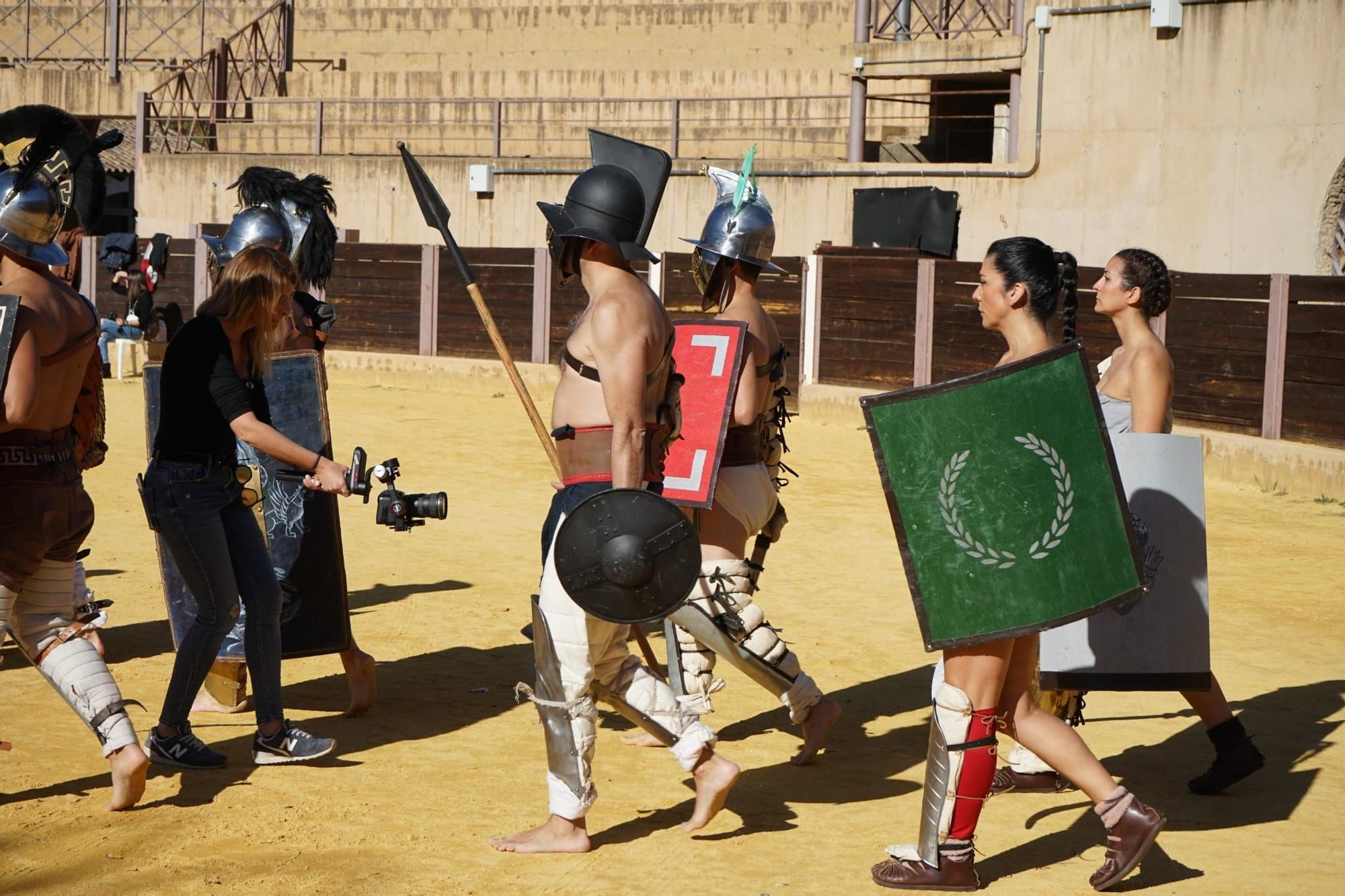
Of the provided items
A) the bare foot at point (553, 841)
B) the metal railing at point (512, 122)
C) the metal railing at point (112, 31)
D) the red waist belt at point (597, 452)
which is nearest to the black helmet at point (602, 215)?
the red waist belt at point (597, 452)

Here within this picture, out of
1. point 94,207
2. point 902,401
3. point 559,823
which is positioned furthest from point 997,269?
point 94,207

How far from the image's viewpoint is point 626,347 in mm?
4285

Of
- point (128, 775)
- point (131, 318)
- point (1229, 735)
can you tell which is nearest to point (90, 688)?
point (128, 775)

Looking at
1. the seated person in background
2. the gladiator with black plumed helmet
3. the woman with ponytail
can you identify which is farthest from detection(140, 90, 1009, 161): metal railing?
the woman with ponytail

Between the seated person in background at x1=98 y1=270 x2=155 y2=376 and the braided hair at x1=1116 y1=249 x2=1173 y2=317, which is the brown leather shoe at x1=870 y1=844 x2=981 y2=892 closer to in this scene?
the braided hair at x1=1116 y1=249 x2=1173 y2=317

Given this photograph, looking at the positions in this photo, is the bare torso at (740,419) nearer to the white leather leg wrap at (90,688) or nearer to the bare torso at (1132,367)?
the bare torso at (1132,367)

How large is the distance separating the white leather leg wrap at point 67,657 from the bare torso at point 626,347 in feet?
4.93

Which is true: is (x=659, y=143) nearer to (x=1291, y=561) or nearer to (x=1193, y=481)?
(x=1291, y=561)

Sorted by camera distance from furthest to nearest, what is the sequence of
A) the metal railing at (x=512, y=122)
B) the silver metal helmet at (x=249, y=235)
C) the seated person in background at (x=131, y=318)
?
1. the metal railing at (x=512, y=122)
2. the seated person in background at (x=131, y=318)
3. the silver metal helmet at (x=249, y=235)

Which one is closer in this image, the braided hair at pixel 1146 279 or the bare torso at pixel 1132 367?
the bare torso at pixel 1132 367

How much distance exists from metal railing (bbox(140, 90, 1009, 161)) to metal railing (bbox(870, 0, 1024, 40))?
835mm

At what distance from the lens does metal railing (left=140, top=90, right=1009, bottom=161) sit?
2162cm

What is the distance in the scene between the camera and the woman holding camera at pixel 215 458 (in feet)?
15.9

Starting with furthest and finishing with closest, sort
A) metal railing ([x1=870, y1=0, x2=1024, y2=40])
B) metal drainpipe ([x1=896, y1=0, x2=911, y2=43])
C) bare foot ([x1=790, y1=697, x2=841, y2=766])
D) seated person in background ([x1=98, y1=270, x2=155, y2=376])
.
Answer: metal drainpipe ([x1=896, y1=0, x2=911, y2=43]) < metal railing ([x1=870, y1=0, x2=1024, y2=40]) < seated person in background ([x1=98, y1=270, x2=155, y2=376]) < bare foot ([x1=790, y1=697, x2=841, y2=766])
